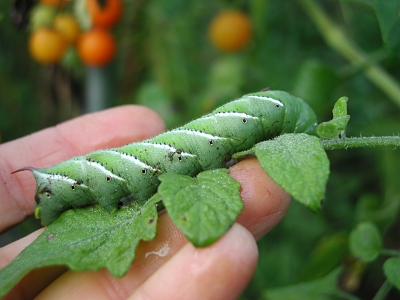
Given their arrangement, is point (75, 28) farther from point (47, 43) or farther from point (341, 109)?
point (341, 109)

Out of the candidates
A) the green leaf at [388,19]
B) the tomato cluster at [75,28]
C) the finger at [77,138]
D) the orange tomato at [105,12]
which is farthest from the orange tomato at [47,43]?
the green leaf at [388,19]

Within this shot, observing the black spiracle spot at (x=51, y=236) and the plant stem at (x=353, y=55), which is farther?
the plant stem at (x=353, y=55)

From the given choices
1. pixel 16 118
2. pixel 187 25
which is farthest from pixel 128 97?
pixel 16 118

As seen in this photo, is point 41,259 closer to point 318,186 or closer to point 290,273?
point 318,186

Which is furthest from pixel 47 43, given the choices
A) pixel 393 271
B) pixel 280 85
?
pixel 393 271

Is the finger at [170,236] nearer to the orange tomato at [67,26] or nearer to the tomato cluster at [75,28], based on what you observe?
the tomato cluster at [75,28]

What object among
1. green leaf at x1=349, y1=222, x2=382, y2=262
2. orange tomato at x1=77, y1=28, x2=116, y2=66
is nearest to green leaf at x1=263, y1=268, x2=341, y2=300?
green leaf at x1=349, y1=222, x2=382, y2=262
